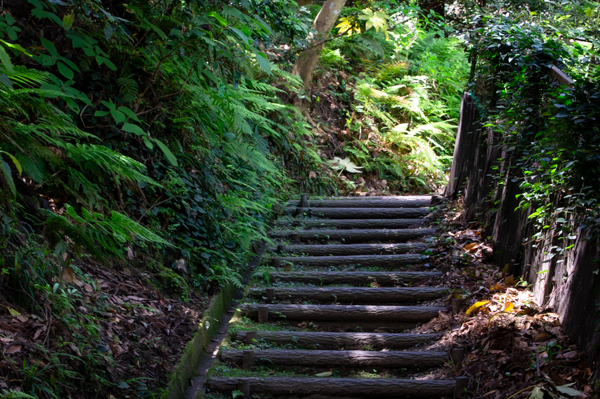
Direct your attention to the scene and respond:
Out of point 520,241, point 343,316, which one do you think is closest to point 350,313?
point 343,316

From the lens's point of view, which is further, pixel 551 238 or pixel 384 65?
pixel 384 65

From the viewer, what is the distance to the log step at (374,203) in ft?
24.4

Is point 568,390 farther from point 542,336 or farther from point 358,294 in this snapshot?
point 358,294

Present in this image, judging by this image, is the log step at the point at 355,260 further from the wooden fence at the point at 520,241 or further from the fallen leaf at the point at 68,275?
the fallen leaf at the point at 68,275

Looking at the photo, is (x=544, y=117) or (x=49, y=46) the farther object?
(x=544, y=117)

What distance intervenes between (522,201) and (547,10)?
962 cm

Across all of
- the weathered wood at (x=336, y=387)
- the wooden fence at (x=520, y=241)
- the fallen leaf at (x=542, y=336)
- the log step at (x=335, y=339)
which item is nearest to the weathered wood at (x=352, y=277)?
the wooden fence at (x=520, y=241)

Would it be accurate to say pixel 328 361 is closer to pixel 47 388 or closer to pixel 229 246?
pixel 229 246

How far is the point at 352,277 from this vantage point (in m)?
5.50

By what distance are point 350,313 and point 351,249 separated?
4.82ft

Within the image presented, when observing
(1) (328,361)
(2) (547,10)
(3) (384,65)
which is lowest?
(1) (328,361)

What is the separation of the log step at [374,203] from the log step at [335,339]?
326cm

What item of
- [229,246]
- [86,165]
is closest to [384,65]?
[229,246]

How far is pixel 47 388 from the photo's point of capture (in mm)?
2402
